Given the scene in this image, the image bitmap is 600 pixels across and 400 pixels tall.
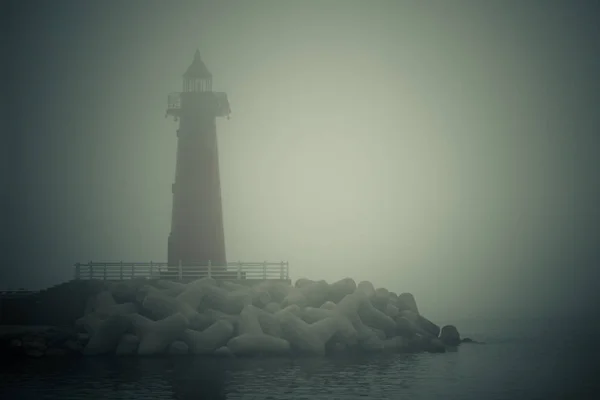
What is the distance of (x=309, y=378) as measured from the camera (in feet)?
95.3

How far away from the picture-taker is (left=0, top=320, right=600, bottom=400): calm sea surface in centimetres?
2627

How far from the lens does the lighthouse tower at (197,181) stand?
42.5 metres

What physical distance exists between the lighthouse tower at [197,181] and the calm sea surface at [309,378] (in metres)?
9.48

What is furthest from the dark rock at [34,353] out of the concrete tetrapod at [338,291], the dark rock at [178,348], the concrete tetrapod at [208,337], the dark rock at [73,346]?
the concrete tetrapod at [338,291]

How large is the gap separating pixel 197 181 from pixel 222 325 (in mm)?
10694

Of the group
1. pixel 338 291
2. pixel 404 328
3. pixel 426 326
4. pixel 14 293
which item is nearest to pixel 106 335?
pixel 14 293

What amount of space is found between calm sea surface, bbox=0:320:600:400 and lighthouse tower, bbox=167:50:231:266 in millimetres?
9480

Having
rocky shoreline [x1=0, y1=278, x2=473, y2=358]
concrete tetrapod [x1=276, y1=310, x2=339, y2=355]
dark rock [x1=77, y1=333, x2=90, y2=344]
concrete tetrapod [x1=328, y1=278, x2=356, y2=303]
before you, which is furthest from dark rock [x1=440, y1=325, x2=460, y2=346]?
dark rock [x1=77, y1=333, x2=90, y2=344]

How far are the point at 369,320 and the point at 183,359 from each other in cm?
933

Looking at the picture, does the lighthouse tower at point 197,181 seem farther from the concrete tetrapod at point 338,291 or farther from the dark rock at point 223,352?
the dark rock at point 223,352

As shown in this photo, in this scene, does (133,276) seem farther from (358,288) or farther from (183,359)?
(358,288)

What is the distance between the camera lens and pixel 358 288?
39750 millimetres

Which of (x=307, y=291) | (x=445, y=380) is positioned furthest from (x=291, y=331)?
(x=445, y=380)

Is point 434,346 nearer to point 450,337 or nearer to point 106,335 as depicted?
point 450,337
